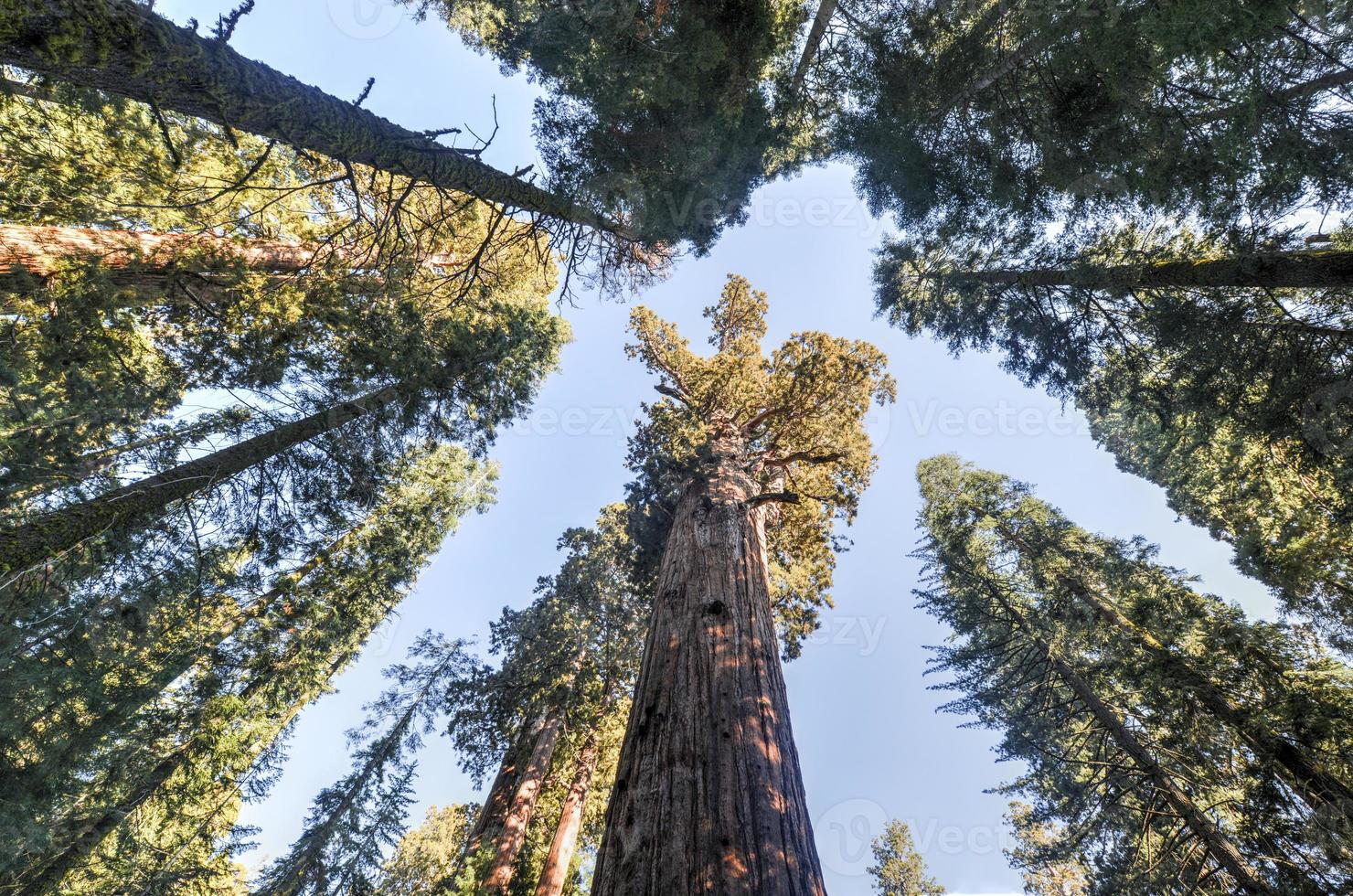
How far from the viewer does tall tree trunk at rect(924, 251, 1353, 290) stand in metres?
4.15

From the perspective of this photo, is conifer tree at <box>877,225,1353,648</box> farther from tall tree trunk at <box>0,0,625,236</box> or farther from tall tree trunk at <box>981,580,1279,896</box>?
tall tree trunk at <box>0,0,625,236</box>

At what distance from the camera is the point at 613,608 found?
9.67 m

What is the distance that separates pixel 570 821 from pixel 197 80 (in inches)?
402

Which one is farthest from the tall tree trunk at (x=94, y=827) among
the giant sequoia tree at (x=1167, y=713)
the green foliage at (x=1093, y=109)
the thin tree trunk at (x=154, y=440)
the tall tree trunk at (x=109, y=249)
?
the green foliage at (x=1093, y=109)

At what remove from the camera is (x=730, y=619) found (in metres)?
2.92

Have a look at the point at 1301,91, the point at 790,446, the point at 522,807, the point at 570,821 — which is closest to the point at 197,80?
the point at 790,446

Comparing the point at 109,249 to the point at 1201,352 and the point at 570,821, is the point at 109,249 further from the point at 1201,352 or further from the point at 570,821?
the point at 1201,352

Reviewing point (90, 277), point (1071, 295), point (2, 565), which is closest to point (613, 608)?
point (2, 565)

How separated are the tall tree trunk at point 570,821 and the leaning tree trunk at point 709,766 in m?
6.73

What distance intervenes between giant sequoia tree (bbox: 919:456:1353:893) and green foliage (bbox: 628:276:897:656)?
3.81 metres

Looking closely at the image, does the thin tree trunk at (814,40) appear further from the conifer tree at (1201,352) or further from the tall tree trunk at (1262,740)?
the tall tree trunk at (1262,740)

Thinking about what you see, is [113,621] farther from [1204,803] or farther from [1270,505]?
[1270,505]

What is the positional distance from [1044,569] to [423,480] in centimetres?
1465

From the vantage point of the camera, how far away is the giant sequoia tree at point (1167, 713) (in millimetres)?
5094
